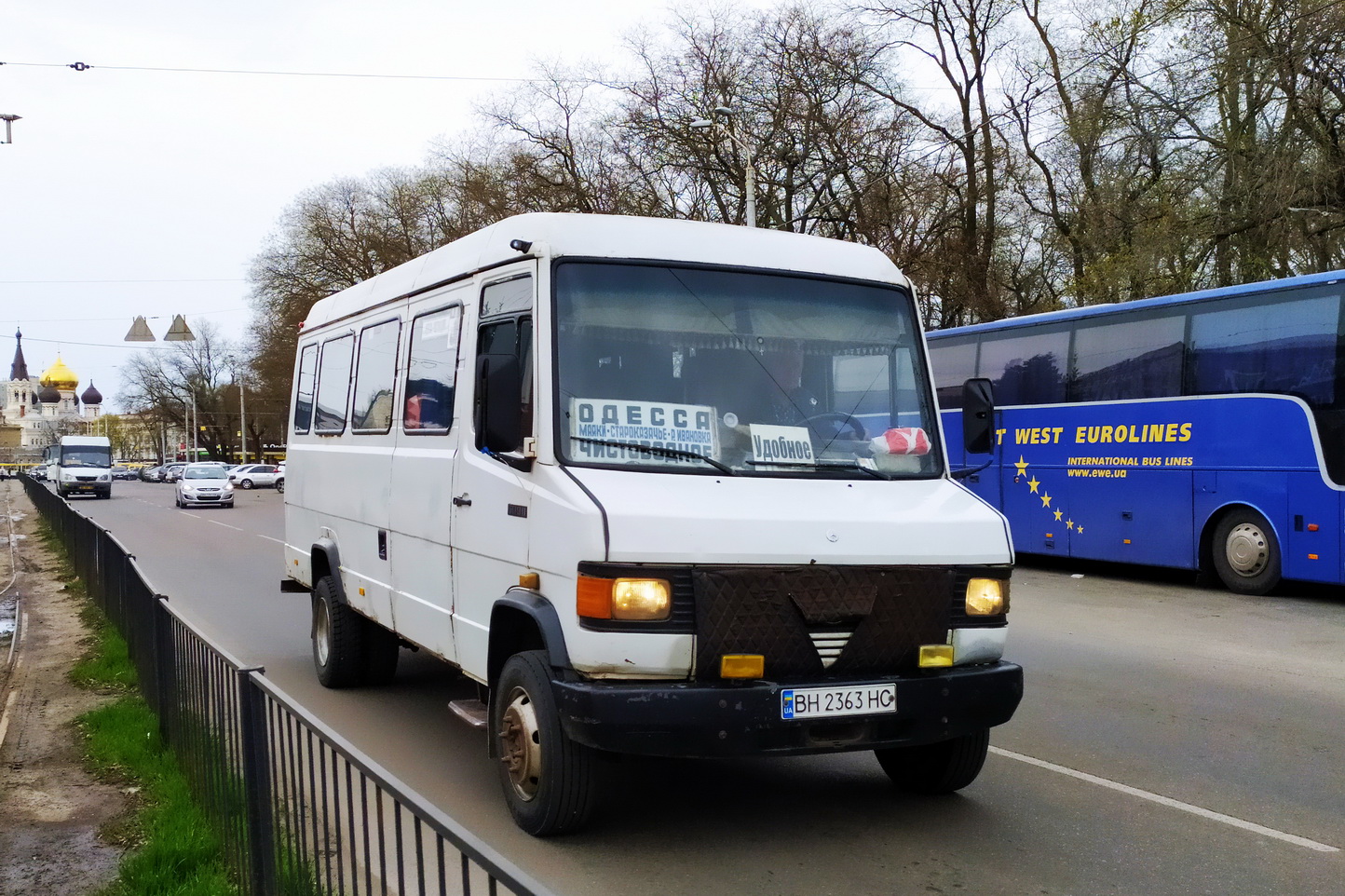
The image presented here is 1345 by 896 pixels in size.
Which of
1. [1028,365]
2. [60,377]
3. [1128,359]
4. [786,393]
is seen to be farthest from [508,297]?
[60,377]

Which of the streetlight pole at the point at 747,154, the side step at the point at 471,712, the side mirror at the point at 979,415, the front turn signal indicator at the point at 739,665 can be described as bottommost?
the side step at the point at 471,712

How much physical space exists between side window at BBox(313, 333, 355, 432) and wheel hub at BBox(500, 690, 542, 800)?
3785 millimetres

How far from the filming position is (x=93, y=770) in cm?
689

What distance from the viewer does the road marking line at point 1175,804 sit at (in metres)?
5.47

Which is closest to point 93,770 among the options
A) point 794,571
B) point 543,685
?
point 543,685

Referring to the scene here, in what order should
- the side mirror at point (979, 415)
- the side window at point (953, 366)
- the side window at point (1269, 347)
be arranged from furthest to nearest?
the side window at point (953, 366), the side window at point (1269, 347), the side mirror at point (979, 415)

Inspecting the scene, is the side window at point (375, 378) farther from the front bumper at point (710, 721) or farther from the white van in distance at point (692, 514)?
the front bumper at point (710, 721)

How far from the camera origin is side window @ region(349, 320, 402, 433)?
7.75 meters

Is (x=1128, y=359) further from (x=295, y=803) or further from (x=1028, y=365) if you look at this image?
(x=295, y=803)

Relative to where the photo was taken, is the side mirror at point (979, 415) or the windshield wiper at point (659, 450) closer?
the windshield wiper at point (659, 450)

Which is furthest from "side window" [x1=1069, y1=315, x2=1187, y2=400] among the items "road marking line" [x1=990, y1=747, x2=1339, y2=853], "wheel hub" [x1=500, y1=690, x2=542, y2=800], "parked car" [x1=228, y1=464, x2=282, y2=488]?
"parked car" [x1=228, y1=464, x2=282, y2=488]

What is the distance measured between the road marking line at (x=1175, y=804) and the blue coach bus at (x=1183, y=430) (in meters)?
7.48

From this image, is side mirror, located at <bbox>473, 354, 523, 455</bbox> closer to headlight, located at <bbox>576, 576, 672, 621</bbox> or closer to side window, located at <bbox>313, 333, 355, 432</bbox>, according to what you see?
headlight, located at <bbox>576, 576, 672, 621</bbox>

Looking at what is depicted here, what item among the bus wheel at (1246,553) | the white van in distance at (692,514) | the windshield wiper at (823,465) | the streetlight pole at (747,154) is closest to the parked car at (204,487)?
the streetlight pole at (747,154)
